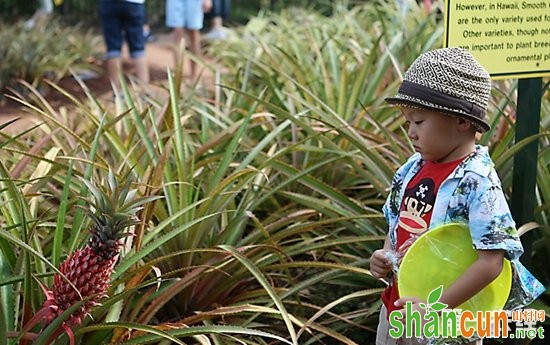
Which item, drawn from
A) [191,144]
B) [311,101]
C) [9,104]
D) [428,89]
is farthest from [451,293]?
[9,104]

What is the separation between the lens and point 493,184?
1.97 meters

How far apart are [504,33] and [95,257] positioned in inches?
62.0

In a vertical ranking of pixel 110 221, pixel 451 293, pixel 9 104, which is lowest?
pixel 9 104

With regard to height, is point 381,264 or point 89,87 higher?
point 381,264

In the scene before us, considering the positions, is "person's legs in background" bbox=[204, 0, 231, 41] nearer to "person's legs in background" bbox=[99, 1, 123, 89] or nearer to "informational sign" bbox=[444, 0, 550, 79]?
"person's legs in background" bbox=[99, 1, 123, 89]

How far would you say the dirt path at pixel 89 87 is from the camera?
639cm

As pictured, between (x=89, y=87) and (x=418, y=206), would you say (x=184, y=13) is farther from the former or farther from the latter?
(x=418, y=206)

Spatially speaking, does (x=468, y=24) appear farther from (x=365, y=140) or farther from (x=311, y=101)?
(x=311, y=101)

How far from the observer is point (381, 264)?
2113 millimetres

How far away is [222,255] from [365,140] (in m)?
0.99

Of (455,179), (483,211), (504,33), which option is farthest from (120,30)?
(483,211)

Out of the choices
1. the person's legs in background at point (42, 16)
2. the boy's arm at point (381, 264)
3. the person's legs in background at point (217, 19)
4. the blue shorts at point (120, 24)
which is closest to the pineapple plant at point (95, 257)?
the boy's arm at point (381, 264)

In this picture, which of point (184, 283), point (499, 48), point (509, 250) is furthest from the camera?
point (499, 48)

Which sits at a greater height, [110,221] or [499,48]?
[499,48]
